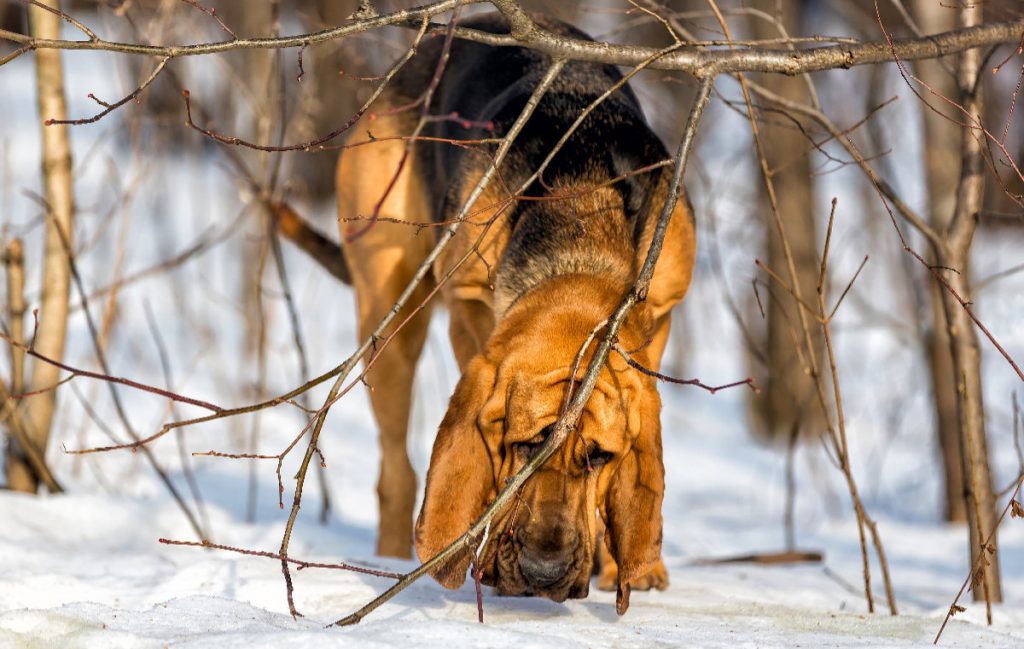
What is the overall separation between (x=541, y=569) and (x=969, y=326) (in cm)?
207

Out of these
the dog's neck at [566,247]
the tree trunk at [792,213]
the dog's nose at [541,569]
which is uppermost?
the tree trunk at [792,213]

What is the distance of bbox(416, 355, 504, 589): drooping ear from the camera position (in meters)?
3.06

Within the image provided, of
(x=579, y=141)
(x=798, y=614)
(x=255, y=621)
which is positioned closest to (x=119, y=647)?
(x=255, y=621)

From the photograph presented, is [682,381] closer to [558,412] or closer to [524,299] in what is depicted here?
[558,412]

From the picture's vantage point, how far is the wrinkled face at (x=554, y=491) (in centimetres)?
291

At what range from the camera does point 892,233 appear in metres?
10.6

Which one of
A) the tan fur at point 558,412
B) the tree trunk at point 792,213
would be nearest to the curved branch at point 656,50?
the tan fur at point 558,412

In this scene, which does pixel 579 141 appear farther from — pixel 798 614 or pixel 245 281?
pixel 245 281

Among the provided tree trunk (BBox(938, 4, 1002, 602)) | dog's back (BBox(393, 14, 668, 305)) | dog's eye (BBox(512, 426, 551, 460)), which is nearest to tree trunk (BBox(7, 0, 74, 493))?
dog's back (BBox(393, 14, 668, 305))

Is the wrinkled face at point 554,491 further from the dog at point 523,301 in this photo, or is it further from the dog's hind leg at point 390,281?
the dog's hind leg at point 390,281

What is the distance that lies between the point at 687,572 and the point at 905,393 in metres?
7.19

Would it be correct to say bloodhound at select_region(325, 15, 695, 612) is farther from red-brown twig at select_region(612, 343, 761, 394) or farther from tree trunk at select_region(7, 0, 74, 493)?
tree trunk at select_region(7, 0, 74, 493)

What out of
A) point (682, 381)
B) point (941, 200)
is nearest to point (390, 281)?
point (682, 381)

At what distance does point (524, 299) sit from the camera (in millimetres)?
3566
